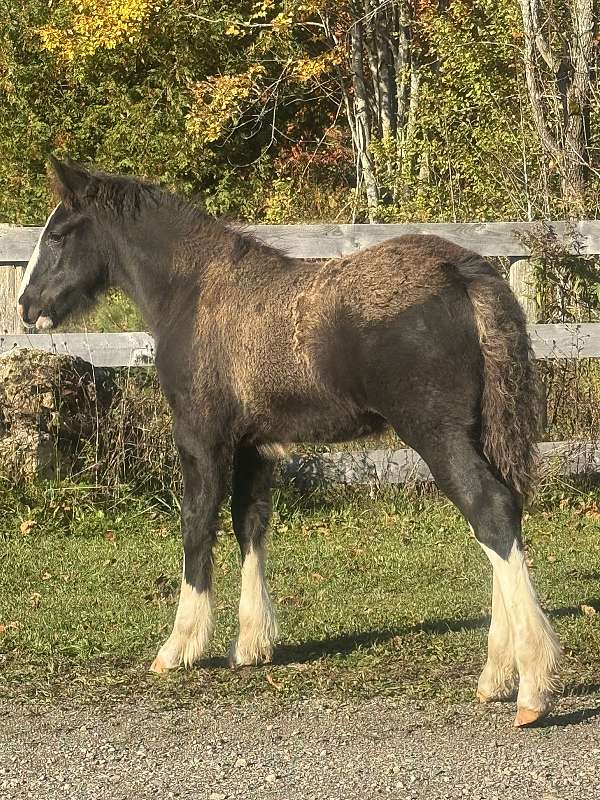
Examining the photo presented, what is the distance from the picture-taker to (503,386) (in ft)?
18.4

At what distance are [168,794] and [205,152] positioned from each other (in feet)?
58.7

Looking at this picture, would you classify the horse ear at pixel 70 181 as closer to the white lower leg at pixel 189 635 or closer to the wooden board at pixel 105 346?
the white lower leg at pixel 189 635

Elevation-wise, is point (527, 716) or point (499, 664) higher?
point (499, 664)

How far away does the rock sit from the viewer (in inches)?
374

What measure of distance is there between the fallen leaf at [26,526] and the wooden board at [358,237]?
210cm

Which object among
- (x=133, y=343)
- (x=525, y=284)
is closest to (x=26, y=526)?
(x=133, y=343)

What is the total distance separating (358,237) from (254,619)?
4.36 meters

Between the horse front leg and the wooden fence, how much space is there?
Answer: 358 centimetres

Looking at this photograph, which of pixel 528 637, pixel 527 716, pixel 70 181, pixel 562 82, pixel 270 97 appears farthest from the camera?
pixel 270 97

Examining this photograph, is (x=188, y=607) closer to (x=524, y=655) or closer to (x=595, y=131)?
(x=524, y=655)

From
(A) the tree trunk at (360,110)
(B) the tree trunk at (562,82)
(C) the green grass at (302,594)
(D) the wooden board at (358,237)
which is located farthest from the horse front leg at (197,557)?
(A) the tree trunk at (360,110)

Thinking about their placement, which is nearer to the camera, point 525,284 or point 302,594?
point 302,594

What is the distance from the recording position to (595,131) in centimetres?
1452

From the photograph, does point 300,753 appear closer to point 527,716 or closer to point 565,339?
point 527,716
